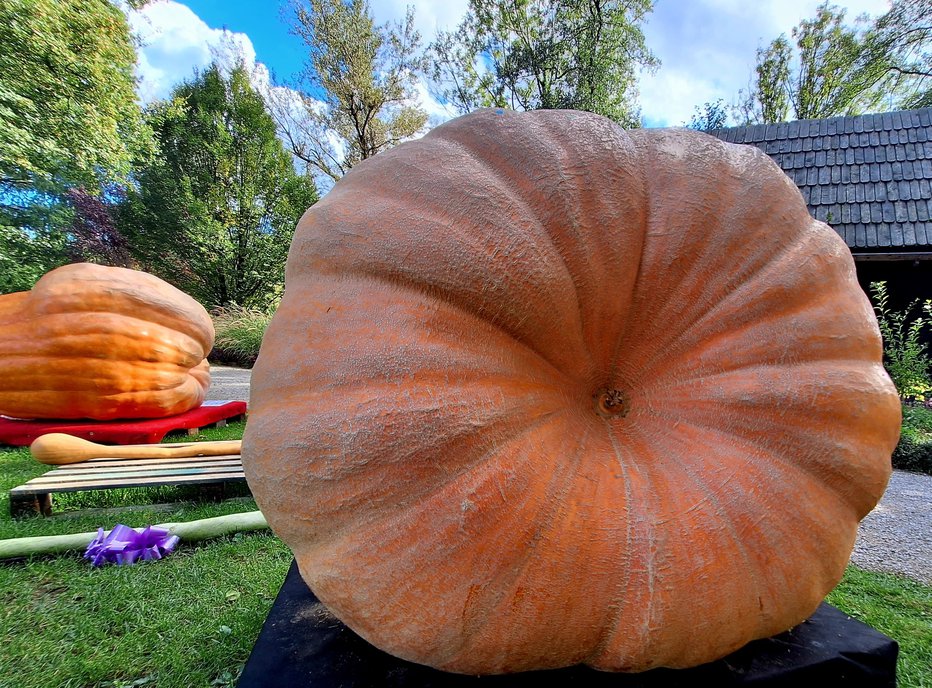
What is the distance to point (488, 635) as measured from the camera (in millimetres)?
933

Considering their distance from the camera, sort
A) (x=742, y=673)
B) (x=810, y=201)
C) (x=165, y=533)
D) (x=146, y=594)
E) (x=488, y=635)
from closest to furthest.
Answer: (x=488, y=635)
(x=742, y=673)
(x=146, y=594)
(x=165, y=533)
(x=810, y=201)

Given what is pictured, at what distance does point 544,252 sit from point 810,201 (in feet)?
28.1

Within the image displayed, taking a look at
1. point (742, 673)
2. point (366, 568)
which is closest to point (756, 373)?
point (742, 673)

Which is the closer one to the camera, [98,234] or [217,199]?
[217,199]

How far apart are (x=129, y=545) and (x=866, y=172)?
10.3 meters

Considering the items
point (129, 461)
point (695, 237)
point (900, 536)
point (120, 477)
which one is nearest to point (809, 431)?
point (695, 237)

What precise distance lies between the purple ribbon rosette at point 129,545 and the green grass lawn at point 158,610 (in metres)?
0.05

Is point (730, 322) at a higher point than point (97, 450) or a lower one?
higher

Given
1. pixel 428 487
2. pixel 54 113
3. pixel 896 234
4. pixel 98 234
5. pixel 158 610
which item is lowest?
pixel 158 610

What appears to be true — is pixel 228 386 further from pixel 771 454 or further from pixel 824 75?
pixel 824 75

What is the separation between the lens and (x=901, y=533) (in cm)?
319

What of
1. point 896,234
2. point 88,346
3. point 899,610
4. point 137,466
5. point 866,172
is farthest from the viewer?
point 866,172

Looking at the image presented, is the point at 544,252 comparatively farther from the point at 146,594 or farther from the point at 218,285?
the point at 218,285

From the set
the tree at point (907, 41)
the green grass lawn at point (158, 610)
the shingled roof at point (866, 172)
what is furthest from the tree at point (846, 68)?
the green grass lawn at point (158, 610)
